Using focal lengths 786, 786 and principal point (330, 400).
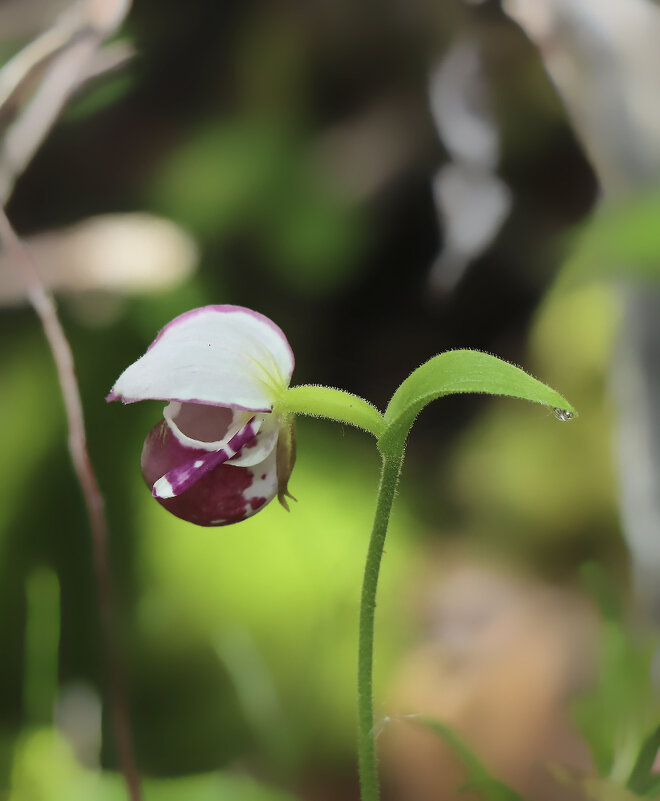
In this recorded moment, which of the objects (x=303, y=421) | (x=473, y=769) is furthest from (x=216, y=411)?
(x=303, y=421)

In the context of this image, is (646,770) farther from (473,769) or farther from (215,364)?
(215,364)

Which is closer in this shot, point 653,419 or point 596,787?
point 596,787

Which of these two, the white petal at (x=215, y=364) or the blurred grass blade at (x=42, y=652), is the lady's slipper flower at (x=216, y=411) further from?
the blurred grass blade at (x=42, y=652)

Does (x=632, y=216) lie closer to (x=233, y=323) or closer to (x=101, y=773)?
(x=233, y=323)

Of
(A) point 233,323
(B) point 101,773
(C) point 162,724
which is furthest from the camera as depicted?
(C) point 162,724

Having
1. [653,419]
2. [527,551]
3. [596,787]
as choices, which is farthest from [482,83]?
[596,787]

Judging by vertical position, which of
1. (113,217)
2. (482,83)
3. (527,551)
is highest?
(482,83)

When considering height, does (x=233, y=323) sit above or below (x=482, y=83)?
below
